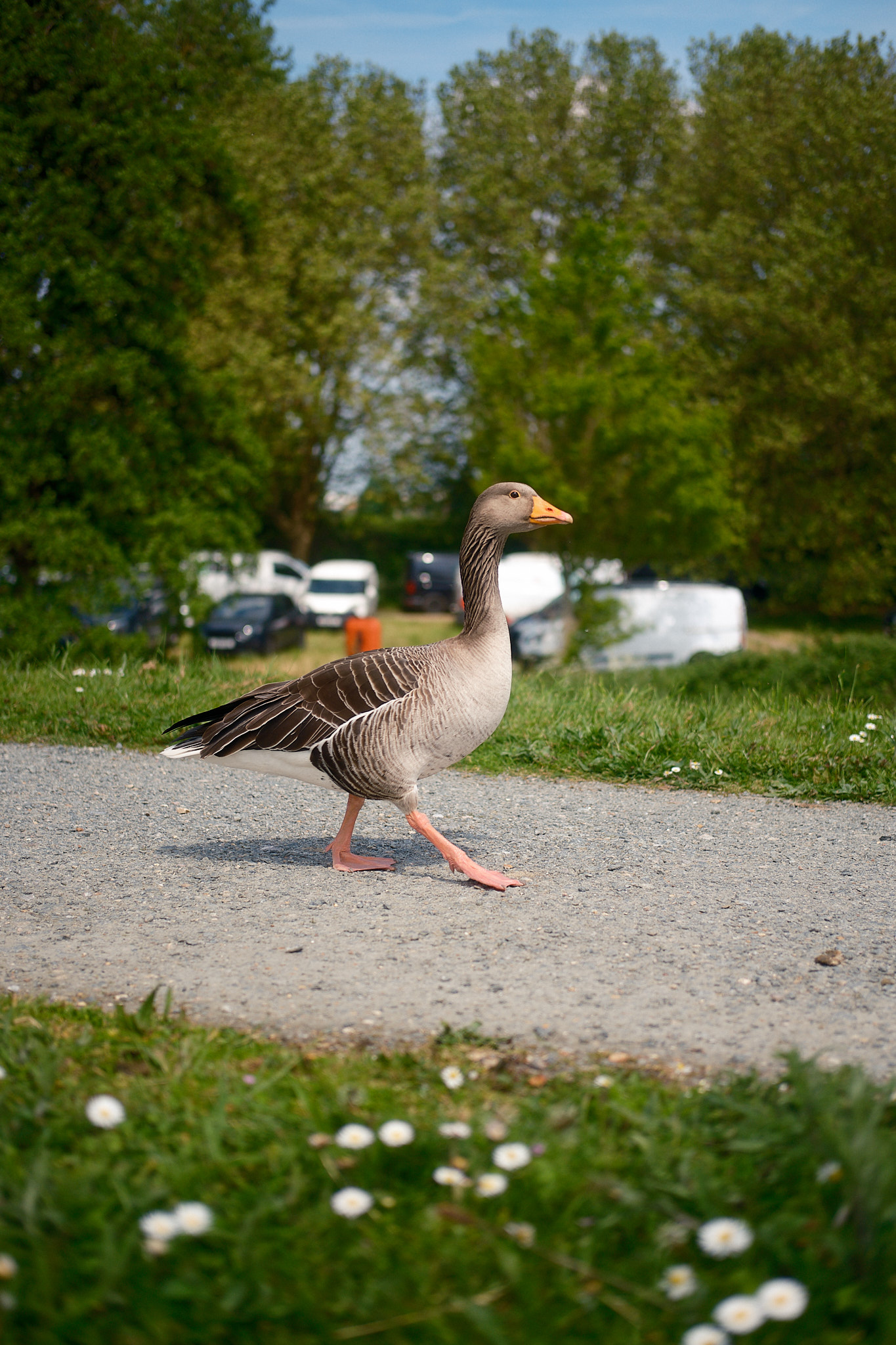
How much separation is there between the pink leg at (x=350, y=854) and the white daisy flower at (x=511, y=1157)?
300 centimetres

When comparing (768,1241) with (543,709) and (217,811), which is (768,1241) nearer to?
(217,811)

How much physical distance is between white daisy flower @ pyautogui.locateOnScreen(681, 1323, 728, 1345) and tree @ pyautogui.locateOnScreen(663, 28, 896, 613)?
32.3 m

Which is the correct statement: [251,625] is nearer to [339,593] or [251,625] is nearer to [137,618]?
[137,618]

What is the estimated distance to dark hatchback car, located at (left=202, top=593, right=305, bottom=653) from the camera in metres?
27.7

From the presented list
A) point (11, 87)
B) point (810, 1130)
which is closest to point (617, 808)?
point (810, 1130)

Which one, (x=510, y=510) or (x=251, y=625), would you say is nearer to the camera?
(x=510, y=510)

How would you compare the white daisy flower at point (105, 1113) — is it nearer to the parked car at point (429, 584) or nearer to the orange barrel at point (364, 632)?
the orange barrel at point (364, 632)

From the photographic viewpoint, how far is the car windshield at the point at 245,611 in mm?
28109

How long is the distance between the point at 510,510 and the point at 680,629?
1449cm

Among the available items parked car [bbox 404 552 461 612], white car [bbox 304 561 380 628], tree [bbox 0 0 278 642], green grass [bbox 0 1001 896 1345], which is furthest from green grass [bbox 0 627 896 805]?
parked car [bbox 404 552 461 612]

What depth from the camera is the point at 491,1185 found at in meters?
2.61

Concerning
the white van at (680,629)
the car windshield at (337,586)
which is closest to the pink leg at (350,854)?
the white van at (680,629)

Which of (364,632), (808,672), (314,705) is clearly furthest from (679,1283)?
(364,632)

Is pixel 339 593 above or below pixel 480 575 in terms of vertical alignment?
below
